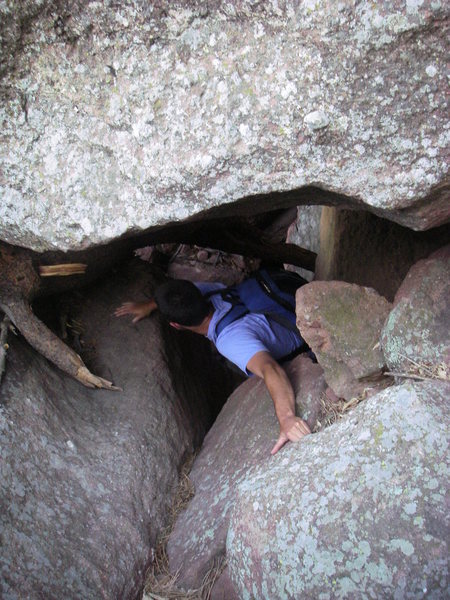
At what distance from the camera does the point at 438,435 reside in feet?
5.46

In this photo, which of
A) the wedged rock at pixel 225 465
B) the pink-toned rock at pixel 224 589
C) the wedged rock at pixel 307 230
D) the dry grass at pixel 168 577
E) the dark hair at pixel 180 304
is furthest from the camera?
the wedged rock at pixel 307 230

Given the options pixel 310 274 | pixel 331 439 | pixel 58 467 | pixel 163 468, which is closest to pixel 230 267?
pixel 310 274

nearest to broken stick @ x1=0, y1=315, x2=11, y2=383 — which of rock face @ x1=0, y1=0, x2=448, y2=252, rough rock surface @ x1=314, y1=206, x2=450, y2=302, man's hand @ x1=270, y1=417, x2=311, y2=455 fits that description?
rock face @ x1=0, y1=0, x2=448, y2=252

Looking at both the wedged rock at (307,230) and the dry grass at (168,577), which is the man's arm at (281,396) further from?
the wedged rock at (307,230)

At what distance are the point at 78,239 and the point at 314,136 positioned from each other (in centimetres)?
87

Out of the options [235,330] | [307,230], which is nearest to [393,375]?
[235,330]

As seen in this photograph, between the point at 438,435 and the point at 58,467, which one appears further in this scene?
the point at 58,467

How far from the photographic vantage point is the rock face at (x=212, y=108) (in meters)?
1.60

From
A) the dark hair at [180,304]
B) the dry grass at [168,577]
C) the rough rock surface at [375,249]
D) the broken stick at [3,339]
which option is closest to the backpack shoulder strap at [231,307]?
the dark hair at [180,304]

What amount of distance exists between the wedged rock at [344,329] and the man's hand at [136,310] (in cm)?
130

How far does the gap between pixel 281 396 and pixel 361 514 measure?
86 cm

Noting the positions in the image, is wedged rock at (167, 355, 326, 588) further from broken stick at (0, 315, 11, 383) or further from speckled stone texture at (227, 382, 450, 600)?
broken stick at (0, 315, 11, 383)

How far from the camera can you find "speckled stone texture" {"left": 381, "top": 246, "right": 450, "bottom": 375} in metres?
1.96

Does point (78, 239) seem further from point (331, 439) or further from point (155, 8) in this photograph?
point (331, 439)
